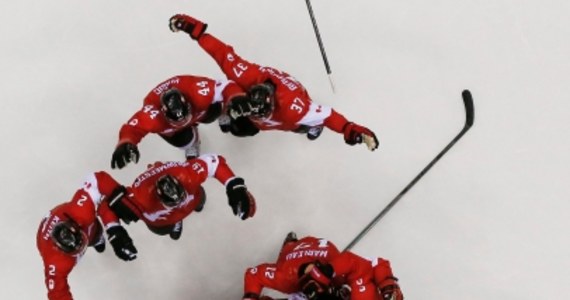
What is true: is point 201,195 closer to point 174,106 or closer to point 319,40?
point 174,106

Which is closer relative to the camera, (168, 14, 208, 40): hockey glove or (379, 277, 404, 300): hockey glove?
(379, 277, 404, 300): hockey glove

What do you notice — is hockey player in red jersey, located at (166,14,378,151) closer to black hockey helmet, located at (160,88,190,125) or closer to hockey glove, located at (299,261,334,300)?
black hockey helmet, located at (160,88,190,125)

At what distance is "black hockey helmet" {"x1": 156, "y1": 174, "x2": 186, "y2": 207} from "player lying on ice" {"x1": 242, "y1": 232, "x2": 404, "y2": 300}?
2.57 ft

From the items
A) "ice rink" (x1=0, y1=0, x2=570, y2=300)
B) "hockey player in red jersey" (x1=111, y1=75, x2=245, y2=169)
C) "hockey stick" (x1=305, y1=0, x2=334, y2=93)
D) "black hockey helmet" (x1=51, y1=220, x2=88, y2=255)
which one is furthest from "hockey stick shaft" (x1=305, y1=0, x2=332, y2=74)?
"black hockey helmet" (x1=51, y1=220, x2=88, y2=255)

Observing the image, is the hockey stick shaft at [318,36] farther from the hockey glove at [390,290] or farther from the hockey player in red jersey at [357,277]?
the hockey glove at [390,290]

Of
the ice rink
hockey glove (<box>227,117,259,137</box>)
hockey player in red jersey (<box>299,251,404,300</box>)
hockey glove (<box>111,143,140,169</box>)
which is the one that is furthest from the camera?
the ice rink

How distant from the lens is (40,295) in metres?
5.31

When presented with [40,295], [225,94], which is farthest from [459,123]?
[40,295]

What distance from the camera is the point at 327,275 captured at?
14.3 feet

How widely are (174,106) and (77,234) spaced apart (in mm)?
1114

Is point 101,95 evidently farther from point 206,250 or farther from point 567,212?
point 567,212

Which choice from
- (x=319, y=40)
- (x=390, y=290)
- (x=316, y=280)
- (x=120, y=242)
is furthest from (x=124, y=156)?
(x=319, y=40)

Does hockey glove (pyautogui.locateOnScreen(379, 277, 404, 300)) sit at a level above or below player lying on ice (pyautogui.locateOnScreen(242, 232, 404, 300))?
below

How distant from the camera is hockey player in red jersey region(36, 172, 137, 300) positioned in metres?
4.39
